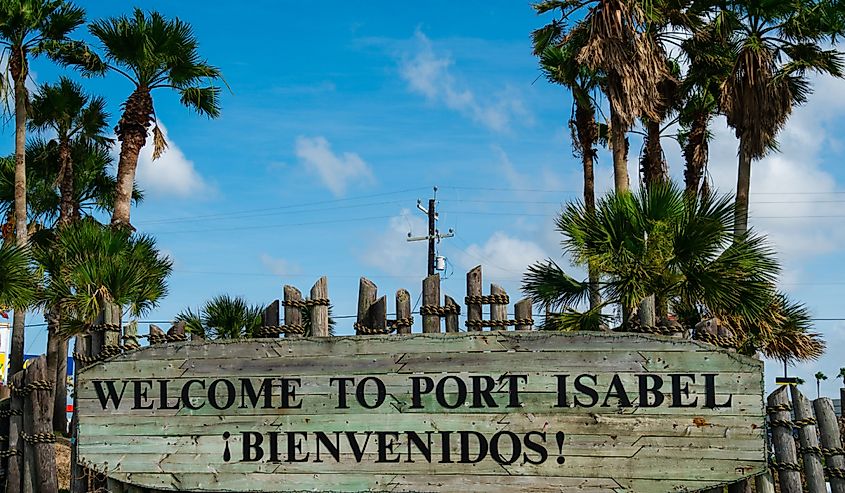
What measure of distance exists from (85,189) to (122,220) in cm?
756

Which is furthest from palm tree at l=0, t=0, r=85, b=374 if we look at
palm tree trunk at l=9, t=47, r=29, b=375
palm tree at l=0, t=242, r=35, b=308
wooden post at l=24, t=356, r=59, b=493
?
wooden post at l=24, t=356, r=59, b=493

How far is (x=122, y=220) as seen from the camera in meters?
21.8

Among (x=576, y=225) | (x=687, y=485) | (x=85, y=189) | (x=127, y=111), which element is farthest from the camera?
(x=85, y=189)

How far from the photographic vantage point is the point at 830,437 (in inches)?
343

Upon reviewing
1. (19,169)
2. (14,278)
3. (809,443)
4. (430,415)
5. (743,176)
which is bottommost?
(809,443)

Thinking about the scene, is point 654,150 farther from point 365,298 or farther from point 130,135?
point 365,298

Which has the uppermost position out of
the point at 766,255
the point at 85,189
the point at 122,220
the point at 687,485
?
the point at 85,189

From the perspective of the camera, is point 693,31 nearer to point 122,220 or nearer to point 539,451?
point 122,220

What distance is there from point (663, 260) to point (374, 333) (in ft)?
9.62

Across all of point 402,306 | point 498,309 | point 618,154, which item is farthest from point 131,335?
point 618,154

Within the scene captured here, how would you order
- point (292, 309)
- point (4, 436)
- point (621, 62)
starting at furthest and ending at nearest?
1. point (621, 62)
2. point (4, 436)
3. point (292, 309)

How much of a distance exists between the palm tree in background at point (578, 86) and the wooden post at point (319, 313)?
12.4m

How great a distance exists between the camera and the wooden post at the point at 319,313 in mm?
9195

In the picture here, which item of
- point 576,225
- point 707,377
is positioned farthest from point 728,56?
point 707,377
